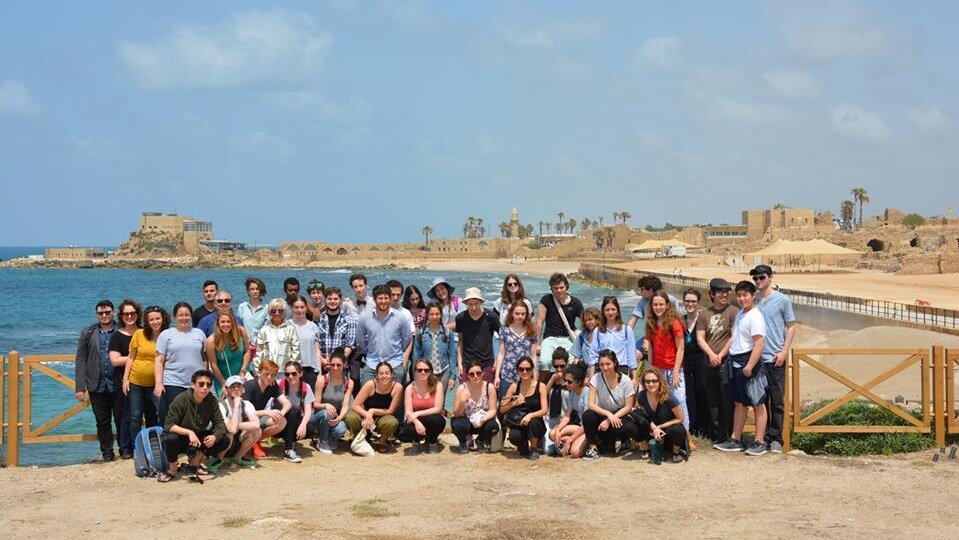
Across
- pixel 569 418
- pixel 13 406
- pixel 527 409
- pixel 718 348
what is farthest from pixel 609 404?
pixel 13 406

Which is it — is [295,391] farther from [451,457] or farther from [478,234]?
[478,234]

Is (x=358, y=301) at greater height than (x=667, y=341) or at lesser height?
greater

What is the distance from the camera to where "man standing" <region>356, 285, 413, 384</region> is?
8719 millimetres

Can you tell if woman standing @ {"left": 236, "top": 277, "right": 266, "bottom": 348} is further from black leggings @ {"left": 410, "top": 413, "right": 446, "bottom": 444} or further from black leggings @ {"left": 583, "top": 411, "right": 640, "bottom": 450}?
black leggings @ {"left": 583, "top": 411, "right": 640, "bottom": 450}

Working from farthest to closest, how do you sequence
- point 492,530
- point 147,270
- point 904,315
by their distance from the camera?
A: point 147,270
point 904,315
point 492,530

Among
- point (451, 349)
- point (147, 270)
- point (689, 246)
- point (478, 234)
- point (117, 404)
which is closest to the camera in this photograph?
point (117, 404)

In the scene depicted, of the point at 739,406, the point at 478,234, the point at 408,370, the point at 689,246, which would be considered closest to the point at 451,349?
the point at 408,370

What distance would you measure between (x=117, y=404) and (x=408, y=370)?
9.01 feet

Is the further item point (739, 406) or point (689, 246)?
point (689, 246)

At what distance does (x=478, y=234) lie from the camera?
16862cm

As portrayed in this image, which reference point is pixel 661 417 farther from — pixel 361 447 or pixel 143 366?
pixel 143 366

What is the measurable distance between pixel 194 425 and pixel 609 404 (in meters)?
3.70

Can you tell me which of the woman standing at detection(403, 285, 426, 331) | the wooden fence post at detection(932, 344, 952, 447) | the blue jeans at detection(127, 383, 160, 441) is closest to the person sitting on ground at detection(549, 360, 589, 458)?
the woman standing at detection(403, 285, 426, 331)

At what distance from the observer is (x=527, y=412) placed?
328 inches
